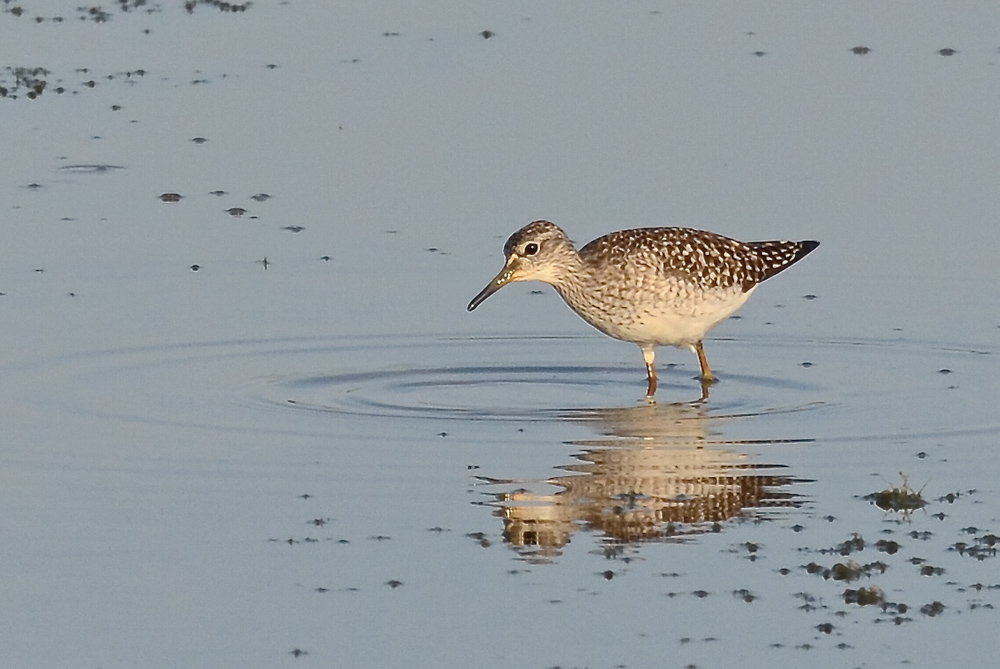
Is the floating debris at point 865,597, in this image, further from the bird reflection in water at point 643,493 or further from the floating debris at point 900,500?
the floating debris at point 900,500

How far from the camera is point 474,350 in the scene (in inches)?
503

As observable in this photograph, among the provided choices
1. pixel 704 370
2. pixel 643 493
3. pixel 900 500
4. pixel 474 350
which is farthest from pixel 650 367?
pixel 900 500

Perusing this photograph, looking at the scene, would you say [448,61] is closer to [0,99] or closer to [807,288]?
[0,99]

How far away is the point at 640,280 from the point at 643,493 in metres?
2.78

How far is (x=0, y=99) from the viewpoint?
16750mm

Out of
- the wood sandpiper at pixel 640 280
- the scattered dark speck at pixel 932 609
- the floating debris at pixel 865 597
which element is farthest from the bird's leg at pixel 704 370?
the scattered dark speck at pixel 932 609

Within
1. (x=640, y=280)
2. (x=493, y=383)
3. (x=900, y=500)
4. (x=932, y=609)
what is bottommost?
(x=932, y=609)

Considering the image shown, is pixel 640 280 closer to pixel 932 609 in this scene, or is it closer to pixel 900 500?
pixel 900 500

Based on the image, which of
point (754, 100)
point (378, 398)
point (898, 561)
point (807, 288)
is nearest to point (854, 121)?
point (754, 100)

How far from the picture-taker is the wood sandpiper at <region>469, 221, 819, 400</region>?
12.6 m

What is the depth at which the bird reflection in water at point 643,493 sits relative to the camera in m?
9.34

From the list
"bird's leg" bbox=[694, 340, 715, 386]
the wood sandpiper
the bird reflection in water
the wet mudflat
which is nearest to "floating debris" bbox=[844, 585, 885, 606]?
the wet mudflat

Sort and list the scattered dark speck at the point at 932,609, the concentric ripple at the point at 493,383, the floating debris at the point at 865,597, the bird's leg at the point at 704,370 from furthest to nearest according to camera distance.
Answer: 1. the bird's leg at the point at 704,370
2. the concentric ripple at the point at 493,383
3. the floating debris at the point at 865,597
4. the scattered dark speck at the point at 932,609

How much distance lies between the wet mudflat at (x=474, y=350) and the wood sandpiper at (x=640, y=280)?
0.30 meters
